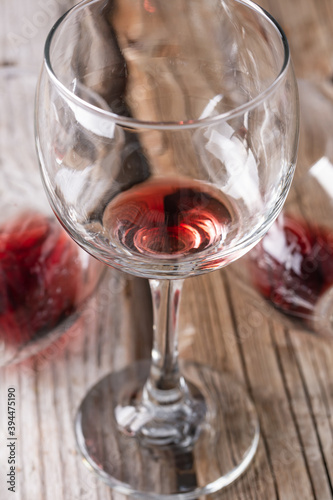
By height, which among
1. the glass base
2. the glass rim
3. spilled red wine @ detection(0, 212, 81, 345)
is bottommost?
the glass base

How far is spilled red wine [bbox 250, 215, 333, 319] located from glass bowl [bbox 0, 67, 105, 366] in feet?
0.47

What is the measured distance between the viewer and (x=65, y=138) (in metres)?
0.41

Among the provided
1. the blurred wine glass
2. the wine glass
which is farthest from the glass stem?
the blurred wine glass

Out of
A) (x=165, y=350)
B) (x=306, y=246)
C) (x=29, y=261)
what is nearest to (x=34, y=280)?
(x=29, y=261)

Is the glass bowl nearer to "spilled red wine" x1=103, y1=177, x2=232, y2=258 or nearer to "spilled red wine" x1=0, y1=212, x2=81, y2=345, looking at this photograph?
"spilled red wine" x1=0, y1=212, x2=81, y2=345

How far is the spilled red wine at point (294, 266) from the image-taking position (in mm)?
627

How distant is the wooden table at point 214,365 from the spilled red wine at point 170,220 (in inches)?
8.2

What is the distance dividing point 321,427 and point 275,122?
0.91 ft

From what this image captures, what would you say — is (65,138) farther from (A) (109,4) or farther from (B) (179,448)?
(B) (179,448)

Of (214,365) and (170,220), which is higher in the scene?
(170,220)

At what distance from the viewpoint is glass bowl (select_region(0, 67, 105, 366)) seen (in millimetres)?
599

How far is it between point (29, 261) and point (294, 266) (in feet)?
0.75

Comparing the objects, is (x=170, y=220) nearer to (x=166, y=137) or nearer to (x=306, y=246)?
(x=166, y=137)

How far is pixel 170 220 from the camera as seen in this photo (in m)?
0.43
